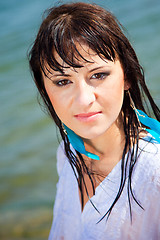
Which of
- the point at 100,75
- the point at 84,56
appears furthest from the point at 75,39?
the point at 100,75

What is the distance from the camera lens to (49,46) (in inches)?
72.0

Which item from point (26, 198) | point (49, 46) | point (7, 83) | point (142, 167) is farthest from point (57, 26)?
point (7, 83)

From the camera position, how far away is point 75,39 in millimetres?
1770

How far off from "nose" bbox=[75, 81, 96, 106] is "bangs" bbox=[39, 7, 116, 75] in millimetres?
103

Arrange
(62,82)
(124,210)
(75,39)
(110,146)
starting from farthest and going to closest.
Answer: (110,146) < (124,210) < (62,82) < (75,39)

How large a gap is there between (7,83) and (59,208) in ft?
14.0

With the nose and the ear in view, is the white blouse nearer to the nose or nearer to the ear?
the ear

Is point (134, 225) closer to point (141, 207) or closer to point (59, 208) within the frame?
point (141, 207)

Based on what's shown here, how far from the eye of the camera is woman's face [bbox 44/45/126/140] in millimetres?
1799

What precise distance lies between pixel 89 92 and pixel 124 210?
0.68 meters

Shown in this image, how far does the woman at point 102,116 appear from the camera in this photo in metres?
1.80

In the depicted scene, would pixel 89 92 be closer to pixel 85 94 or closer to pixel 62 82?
pixel 85 94

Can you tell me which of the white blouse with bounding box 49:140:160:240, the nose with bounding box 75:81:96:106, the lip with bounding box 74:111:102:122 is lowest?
the white blouse with bounding box 49:140:160:240

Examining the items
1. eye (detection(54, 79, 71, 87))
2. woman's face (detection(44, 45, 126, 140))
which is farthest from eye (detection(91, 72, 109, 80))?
eye (detection(54, 79, 71, 87))
